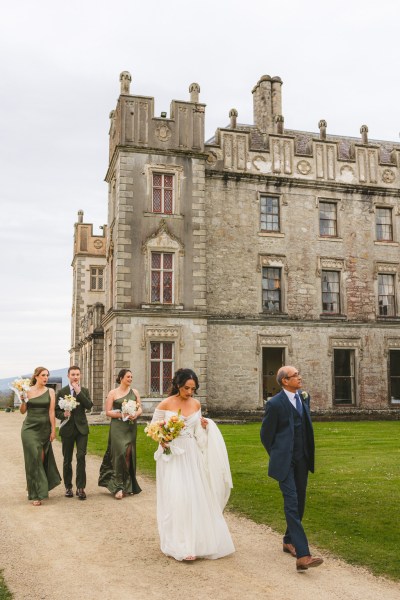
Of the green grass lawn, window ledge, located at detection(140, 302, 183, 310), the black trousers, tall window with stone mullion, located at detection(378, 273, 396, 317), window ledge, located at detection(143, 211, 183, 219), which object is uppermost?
window ledge, located at detection(143, 211, 183, 219)

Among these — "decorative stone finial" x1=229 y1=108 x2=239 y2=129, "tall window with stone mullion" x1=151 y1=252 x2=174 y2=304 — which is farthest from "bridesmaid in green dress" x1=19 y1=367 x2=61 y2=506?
"decorative stone finial" x1=229 y1=108 x2=239 y2=129

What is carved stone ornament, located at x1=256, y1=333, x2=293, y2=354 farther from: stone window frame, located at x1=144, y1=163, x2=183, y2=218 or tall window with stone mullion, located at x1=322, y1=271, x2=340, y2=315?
stone window frame, located at x1=144, y1=163, x2=183, y2=218

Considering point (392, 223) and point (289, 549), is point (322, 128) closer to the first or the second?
point (392, 223)

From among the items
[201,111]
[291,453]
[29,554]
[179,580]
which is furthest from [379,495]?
[201,111]

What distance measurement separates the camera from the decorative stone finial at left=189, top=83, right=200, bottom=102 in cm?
2684

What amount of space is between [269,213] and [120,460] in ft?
64.6

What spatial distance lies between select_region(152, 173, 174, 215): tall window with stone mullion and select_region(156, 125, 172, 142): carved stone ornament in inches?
60.9

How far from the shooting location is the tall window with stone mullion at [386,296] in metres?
A: 28.8

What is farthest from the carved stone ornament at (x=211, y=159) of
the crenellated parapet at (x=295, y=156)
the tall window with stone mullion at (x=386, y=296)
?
the tall window with stone mullion at (x=386, y=296)

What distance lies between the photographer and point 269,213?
2791 cm

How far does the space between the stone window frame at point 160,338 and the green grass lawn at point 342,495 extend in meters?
7.53

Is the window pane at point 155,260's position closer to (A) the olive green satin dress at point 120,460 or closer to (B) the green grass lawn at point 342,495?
(B) the green grass lawn at point 342,495

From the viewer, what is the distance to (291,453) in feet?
21.4

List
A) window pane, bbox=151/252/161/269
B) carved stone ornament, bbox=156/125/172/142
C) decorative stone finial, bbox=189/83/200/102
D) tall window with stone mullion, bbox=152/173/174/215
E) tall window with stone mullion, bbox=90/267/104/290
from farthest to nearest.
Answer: tall window with stone mullion, bbox=90/267/104/290, decorative stone finial, bbox=189/83/200/102, carved stone ornament, bbox=156/125/172/142, tall window with stone mullion, bbox=152/173/174/215, window pane, bbox=151/252/161/269
